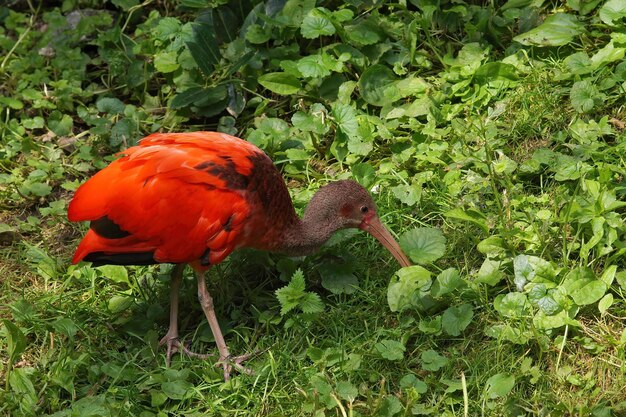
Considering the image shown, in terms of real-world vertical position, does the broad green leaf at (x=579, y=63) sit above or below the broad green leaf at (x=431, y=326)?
above

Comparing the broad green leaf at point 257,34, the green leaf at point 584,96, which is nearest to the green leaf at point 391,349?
the green leaf at point 584,96

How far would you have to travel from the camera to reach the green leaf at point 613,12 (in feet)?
18.5

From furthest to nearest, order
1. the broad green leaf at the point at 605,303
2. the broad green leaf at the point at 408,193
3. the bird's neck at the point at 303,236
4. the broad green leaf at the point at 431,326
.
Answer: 1. the broad green leaf at the point at 408,193
2. the bird's neck at the point at 303,236
3. the broad green leaf at the point at 431,326
4. the broad green leaf at the point at 605,303

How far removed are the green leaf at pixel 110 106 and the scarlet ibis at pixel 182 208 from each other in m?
1.55

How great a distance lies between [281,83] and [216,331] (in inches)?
78.3

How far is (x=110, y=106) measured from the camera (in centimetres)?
619

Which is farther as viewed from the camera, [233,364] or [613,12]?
[613,12]

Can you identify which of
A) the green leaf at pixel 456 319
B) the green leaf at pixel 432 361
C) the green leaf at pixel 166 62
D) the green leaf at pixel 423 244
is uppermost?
the green leaf at pixel 166 62

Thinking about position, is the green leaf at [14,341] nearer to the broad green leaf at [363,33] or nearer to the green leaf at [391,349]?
the green leaf at [391,349]

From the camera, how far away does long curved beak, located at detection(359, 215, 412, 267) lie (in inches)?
188

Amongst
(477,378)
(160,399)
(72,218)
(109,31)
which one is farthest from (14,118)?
(477,378)

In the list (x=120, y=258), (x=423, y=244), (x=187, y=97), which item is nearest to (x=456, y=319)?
(x=423, y=244)

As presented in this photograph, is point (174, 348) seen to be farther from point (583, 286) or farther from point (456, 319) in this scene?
point (583, 286)

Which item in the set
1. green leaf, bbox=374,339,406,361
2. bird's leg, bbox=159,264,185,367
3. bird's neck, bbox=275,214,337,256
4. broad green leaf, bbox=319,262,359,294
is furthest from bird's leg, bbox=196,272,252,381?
green leaf, bbox=374,339,406,361
